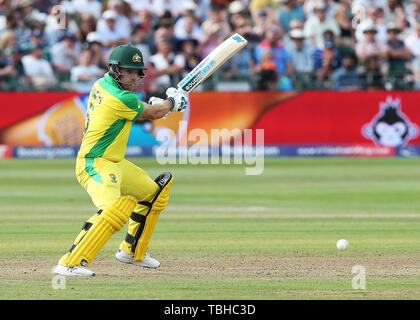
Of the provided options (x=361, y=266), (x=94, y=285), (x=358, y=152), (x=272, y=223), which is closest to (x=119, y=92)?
(x=94, y=285)

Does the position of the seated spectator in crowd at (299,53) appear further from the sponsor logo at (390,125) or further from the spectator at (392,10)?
the spectator at (392,10)

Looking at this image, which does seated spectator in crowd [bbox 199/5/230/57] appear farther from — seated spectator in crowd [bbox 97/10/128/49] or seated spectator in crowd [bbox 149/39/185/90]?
Answer: seated spectator in crowd [bbox 97/10/128/49]

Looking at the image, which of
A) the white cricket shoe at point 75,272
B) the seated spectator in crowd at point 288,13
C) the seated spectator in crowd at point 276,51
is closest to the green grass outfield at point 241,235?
the white cricket shoe at point 75,272

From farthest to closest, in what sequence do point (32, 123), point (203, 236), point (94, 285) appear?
point (32, 123) < point (203, 236) < point (94, 285)

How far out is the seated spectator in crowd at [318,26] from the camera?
69.9ft

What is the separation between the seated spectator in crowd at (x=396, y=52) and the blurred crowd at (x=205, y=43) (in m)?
0.02

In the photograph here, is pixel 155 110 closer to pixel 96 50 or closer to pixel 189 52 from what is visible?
pixel 96 50

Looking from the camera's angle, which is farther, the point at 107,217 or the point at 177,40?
the point at 177,40

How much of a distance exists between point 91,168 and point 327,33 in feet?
45.9

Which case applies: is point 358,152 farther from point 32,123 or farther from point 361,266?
point 361,266

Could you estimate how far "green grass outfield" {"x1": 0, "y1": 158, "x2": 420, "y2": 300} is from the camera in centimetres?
725

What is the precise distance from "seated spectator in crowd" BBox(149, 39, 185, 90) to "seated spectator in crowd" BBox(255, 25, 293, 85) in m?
1.80

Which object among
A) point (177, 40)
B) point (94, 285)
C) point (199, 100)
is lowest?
point (94, 285)

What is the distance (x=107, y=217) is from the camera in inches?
297
